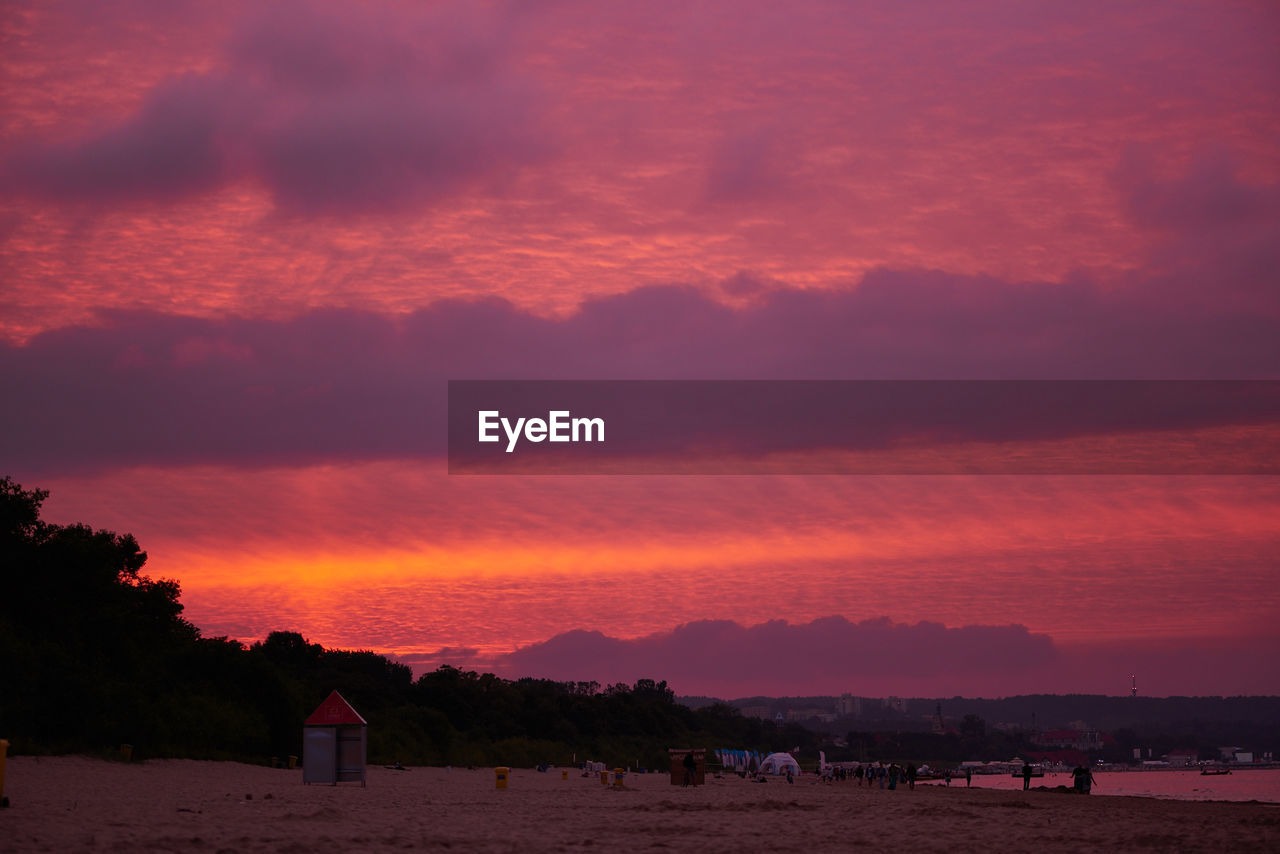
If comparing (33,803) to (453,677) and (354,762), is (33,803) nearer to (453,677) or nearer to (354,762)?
(354,762)

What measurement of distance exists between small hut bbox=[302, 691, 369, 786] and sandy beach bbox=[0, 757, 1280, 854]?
66cm

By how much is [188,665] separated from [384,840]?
38007 millimetres

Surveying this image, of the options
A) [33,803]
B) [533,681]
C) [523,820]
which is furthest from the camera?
[533,681]

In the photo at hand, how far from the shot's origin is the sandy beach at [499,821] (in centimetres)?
1422

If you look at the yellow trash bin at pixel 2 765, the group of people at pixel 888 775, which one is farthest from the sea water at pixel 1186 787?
Result: the yellow trash bin at pixel 2 765

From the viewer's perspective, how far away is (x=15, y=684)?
2991 centimetres

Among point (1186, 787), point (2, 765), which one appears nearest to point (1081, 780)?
point (2, 765)

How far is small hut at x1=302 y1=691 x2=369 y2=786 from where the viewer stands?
29.4m

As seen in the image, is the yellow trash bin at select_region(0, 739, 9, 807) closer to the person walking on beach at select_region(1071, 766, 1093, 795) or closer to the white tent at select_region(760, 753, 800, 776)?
the person walking on beach at select_region(1071, 766, 1093, 795)

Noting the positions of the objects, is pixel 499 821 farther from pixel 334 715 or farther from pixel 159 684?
pixel 159 684

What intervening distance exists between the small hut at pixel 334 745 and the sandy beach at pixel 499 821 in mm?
655

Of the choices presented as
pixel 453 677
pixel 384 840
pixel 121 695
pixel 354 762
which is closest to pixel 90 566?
pixel 121 695

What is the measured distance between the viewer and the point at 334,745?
2952 centimetres

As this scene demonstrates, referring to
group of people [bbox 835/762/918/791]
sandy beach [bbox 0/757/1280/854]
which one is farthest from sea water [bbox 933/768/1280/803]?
sandy beach [bbox 0/757/1280/854]
